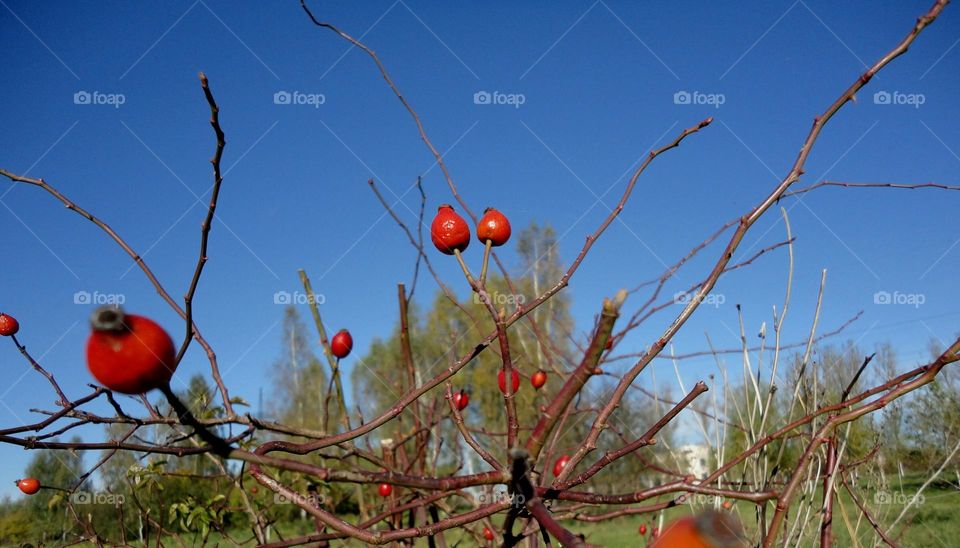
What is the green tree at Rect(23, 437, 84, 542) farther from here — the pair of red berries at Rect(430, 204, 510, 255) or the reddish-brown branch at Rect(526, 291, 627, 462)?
the reddish-brown branch at Rect(526, 291, 627, 462)

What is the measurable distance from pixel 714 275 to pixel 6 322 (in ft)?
4.56

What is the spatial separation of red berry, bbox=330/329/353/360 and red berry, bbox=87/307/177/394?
1.53m

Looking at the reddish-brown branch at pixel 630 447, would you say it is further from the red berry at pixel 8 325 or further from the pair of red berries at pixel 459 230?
the red berry at pixel 8 325

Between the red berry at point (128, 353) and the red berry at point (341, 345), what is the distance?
5.01 feet

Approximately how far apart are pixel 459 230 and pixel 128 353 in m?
0.54

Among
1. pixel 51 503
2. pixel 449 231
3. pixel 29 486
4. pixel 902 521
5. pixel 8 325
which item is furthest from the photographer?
pixel 902 521

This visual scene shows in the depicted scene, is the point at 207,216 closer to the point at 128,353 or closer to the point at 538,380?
the point at 128,353

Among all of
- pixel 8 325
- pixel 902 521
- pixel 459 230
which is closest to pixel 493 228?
pixel 459 230

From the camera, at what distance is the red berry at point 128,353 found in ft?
1.36

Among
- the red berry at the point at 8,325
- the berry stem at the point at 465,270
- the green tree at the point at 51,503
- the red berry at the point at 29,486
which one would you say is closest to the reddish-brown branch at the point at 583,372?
the berry stem at the point at 465,270

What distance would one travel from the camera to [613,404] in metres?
0.67

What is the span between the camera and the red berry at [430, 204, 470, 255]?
0.90 meters

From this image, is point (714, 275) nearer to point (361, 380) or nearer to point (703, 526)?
point (703, 526)

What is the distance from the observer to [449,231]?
0.90 meters
